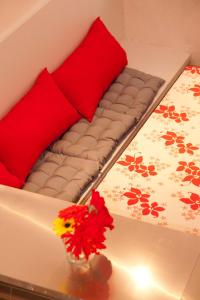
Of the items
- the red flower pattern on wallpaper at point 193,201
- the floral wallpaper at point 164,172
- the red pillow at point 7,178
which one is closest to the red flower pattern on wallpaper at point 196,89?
the floral wallpaper at point 164,172

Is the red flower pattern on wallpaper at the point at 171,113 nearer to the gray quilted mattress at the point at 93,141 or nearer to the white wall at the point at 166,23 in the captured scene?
the gray quilted mattress at the point at 93,141

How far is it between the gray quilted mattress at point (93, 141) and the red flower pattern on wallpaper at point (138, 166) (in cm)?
10

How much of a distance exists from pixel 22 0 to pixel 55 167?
93 centimetres

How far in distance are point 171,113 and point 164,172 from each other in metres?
0.54

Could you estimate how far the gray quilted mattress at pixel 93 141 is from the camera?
2.54 m


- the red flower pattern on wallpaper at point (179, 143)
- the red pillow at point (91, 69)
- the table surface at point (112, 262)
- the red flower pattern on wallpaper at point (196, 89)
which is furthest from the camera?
the red flower pattern on wallpaper at point (196, 89)

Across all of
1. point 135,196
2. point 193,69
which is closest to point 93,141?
point 135,196

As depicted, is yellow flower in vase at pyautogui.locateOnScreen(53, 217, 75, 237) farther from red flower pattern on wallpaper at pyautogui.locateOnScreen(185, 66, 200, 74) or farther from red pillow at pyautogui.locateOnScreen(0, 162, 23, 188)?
red flower pattern on wallpaper at pyautogui.locateOnScreen(185, 66, 200, 74)

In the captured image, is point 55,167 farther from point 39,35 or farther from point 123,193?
point 39,35

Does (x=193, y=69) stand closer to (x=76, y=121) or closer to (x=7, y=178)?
(x=76, y=121)

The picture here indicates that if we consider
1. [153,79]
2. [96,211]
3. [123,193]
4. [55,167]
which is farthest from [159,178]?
[96,211]

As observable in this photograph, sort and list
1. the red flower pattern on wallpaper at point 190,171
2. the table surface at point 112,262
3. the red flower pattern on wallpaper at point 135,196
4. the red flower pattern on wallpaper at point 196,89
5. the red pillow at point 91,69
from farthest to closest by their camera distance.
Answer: the red flower pattern on wallpaper at point 196,89 < the red pillow at point 91,69 < the red flower pattern on wallpaper at point 190,171 < the red flower pattern on wallpaper at point 135,196 < the table surface at point 112,262

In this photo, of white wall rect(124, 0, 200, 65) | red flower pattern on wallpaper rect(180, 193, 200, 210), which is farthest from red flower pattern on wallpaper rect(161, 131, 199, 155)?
white wall rect(124, 0, 200, 65)

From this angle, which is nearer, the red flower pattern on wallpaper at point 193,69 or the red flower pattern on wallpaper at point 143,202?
the red flower pattern on wallpaper at point 143,202
